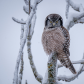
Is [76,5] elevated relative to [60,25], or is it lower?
elevated

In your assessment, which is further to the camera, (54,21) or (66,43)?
(54,21)

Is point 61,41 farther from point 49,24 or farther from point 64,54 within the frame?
point 49,24

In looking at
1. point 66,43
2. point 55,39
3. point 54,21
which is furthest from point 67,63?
point 54,21

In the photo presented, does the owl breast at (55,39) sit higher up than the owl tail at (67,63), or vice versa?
the owl breast at (55,39)

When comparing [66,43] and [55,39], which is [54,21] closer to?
[55,39]

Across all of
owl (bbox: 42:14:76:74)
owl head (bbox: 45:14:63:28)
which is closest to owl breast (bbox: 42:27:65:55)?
owl (bbox: 42:14:76:74)

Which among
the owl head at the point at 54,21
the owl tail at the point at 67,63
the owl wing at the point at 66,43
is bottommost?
the owl tail at the point at 67,63

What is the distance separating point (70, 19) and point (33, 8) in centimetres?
96

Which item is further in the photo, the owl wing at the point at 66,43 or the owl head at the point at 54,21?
the owl head at the point at 54,21

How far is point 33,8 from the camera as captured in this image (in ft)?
5.59

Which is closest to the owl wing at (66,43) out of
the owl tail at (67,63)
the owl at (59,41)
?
the owl at (59,41)

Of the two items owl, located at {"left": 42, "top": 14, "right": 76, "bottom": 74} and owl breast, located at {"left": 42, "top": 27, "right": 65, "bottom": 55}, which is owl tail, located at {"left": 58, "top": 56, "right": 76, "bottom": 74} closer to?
owl, located at {"left": 42, "top": 14, "right": 76, "bottom": 74}

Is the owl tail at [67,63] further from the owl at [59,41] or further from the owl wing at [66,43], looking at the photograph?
the owl wing at [66,43]

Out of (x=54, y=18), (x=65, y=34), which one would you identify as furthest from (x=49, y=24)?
(x=65, y=34)
